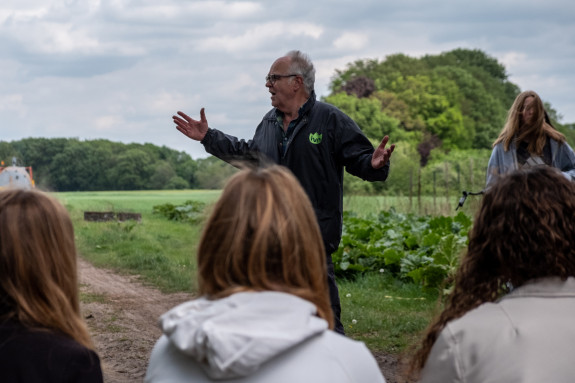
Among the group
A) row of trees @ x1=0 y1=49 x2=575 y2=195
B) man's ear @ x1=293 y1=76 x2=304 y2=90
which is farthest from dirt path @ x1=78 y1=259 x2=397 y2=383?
row of trees @ x1=0 y1=49 x2=575 y2=195

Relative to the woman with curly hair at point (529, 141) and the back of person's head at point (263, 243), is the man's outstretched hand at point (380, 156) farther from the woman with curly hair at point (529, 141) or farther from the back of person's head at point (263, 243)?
the back of person's head at point (263, 243)

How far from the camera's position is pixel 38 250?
8.02 ft

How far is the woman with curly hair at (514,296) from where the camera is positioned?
7.68 ft

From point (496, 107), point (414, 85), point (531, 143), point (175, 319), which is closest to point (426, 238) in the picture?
point (531, 143)

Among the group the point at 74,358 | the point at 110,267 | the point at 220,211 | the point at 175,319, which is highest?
the point at 220,211

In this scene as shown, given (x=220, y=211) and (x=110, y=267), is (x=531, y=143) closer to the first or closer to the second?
(x=220, y=211)

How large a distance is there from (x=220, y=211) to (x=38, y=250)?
634 millimetres

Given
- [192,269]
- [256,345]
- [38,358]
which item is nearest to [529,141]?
[38,358]

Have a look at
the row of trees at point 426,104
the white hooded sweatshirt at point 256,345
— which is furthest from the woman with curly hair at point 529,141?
the row of trees at point 426,104

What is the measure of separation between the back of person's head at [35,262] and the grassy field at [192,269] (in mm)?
288

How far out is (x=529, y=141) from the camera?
633cm

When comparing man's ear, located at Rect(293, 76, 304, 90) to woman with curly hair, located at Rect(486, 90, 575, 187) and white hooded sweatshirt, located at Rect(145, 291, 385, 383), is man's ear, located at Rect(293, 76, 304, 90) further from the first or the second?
white hooded sweatshirt, located at Rect(145, 291, 385, 383)

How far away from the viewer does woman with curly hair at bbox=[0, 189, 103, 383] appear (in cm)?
241

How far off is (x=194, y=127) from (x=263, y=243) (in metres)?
4.29
